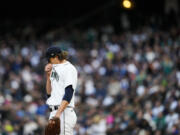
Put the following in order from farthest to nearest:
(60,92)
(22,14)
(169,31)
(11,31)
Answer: (22,14)
(11,31)
(169,31)
(60,92)

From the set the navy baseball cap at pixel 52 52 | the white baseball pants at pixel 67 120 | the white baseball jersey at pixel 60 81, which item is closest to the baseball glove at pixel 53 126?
the white baseball pants at pixel 67 120

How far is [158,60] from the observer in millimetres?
17969

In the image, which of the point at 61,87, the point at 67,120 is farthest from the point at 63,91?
Result: the point at 67,120

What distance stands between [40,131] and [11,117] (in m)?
1.41

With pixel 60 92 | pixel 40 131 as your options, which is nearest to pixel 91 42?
pixel 40 131

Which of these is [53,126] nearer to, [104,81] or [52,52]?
[52,52]

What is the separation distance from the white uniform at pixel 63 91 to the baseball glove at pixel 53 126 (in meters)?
0.21

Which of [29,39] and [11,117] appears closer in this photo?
[11,117]

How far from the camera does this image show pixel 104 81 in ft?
62.2

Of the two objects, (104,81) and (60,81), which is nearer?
(60,81)

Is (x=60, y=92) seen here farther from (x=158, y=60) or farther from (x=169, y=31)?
(x=169, y=31)

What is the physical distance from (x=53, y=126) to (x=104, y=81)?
11378mm

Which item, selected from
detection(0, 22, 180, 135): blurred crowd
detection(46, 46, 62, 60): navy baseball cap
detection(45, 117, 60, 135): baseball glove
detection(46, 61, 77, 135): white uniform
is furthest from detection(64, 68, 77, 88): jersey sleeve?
detection(0, 22, 180, 135): blurred crowd

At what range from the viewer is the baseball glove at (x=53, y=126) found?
7.61m
